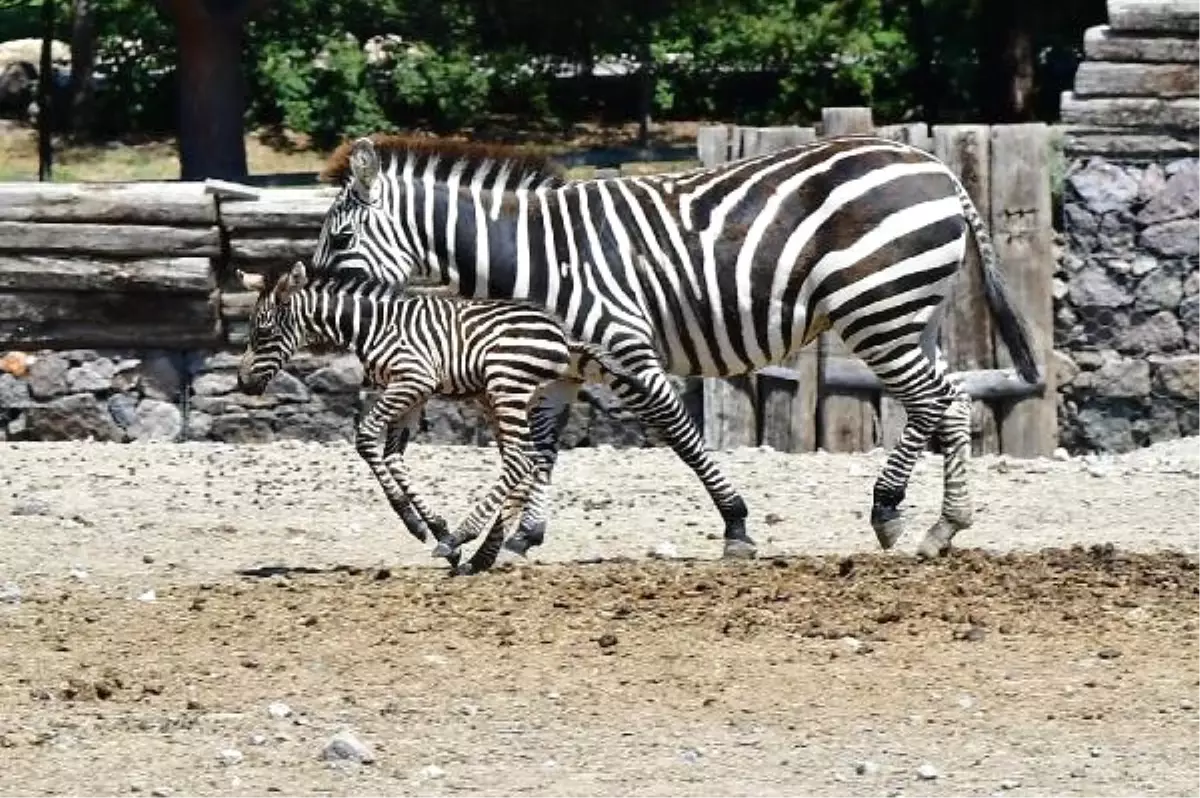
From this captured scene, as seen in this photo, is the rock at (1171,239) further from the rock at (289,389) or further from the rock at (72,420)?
the rock at (72,420)

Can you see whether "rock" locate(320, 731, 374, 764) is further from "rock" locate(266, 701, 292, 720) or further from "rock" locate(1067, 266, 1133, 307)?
"rock" locate(1067, 266, 1133, 307)

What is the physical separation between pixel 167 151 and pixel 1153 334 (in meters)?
16.9

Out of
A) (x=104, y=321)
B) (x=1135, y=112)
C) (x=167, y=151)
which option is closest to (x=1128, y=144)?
(x=1135, y=112)

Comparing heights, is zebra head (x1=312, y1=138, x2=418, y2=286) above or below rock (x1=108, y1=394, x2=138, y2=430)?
above

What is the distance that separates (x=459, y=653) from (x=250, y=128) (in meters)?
22.8

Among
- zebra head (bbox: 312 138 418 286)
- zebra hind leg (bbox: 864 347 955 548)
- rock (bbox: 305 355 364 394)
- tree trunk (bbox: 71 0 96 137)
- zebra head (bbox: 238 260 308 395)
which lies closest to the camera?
zebra head (bbox: 238 260 308 395)

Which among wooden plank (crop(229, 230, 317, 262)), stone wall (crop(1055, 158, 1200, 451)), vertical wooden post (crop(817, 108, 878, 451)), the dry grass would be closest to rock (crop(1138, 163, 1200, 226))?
stone wall (crop(1055, 158, 1200, 451))

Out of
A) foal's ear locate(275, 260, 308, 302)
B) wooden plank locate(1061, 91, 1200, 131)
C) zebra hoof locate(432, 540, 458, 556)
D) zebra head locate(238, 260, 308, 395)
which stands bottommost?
zebra hoof locate(432, 540, 458, 556)

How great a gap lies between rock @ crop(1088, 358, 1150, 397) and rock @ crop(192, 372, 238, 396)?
4.61 m

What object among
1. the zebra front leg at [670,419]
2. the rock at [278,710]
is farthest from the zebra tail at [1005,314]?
the rock at [278,710]

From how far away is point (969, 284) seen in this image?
14.4 metres

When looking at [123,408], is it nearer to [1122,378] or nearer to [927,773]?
[1122,378]

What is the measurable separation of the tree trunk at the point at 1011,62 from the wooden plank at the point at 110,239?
1335 cm

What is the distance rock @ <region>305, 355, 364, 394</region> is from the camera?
1480 centimetres
